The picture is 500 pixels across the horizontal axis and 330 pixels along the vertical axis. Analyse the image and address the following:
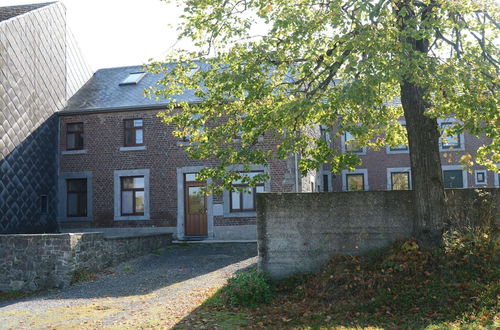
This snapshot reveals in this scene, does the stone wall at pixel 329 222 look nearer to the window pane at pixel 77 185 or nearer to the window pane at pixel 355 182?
the window pane at pixel 77 185

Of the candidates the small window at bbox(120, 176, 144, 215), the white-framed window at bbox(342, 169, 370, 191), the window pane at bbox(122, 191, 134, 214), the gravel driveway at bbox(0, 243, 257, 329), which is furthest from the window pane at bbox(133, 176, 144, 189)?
the white-framed window at bbox(342, 169, 370, 191)

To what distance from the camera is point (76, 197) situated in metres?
20.8

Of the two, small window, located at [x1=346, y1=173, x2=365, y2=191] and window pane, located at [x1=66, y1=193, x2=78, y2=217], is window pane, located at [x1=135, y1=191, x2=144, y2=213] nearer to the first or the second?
window pane, located at [x1=66, y1=193, x2=78, y2=217]

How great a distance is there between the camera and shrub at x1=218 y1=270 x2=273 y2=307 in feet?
30.1

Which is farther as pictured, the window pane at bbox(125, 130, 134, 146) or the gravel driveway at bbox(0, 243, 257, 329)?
the window pane at bbox(125, 130, 134, 146)

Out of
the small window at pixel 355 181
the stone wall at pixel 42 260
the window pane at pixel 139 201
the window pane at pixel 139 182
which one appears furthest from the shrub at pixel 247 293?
the small window at pixel 355 181

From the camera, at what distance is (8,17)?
19.2 meters

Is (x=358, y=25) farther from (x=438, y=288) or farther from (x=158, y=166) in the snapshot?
(x=158, y=166)

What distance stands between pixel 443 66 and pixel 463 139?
65.6 feet

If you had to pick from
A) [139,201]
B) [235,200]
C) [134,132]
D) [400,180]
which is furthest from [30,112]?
[400,180]

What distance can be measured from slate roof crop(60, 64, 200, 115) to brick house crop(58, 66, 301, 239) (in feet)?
0.19

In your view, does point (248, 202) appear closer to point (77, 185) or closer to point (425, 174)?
point (77, 185)

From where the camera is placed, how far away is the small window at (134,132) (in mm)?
20328

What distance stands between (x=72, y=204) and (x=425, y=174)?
15940 mm
